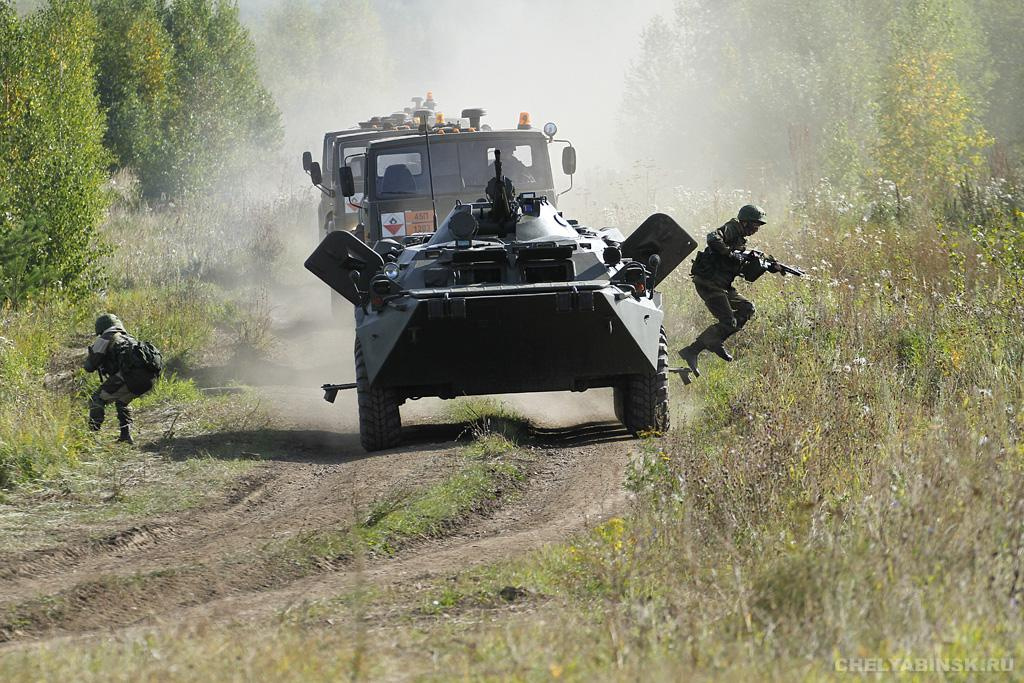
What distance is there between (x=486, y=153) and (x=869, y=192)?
7.25 m

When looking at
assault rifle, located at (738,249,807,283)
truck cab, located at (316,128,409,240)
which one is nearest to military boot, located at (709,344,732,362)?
assault rifle, located at (738,249,807,283)

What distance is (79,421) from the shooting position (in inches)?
411

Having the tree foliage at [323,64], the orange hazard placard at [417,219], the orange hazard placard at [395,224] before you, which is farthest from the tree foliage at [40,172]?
the tree foliage at [323,64]

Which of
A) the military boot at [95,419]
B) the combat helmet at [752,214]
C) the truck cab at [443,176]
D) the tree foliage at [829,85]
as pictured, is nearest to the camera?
the military boot at [95,419]

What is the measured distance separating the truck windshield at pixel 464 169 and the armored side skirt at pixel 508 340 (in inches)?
201

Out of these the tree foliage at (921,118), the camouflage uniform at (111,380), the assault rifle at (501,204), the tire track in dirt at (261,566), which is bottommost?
the tire track in dirt at (261,566)

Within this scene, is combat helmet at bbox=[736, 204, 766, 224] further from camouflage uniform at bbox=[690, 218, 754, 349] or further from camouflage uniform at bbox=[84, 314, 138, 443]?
camouflage uniform at bbox=[84, 314, 138, 443]

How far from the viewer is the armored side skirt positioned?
902 centimetres

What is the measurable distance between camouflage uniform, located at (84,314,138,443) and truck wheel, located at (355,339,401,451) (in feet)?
6.14

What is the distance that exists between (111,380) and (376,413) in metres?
2.18

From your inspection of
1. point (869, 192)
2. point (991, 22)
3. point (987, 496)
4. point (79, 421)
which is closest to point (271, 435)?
point (79, 421)

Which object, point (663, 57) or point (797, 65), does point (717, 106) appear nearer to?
point (797, 65)

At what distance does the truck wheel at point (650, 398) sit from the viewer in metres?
9.77

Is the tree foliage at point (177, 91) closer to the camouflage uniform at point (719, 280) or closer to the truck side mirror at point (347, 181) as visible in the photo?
the truck side mirror at point (347, 181)
